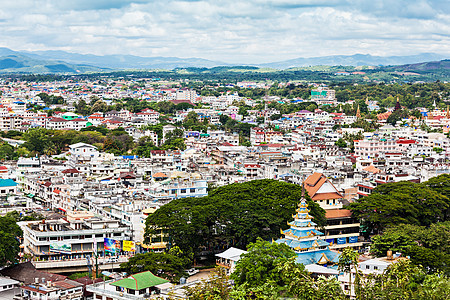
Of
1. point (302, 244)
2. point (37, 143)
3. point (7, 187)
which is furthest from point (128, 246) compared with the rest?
point (37, 143)

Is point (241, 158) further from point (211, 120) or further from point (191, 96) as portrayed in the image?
point (191, 96)

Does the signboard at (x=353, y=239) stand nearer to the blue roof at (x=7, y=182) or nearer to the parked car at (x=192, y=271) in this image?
the parked car at (x=192, y=271)

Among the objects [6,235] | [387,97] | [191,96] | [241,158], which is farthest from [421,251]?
[191,96]

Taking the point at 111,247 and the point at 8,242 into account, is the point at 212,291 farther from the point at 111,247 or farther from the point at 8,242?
the point at 111,247

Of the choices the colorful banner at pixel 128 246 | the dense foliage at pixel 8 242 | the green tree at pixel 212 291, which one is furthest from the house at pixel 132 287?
the colorful banner at pixel 128 246

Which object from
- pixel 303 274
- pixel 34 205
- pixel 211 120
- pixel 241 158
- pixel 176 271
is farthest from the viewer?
pixel 211 120
